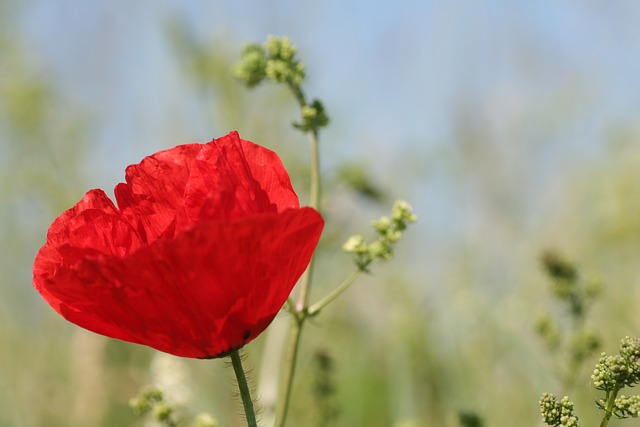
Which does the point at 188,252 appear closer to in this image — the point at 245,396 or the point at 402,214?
the point at 245,396

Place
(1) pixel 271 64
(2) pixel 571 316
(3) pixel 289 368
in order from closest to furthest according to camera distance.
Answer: (3) pixel 289 368, (1) pixel 271 64, (2) pixel 571 316

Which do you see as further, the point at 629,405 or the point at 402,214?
Result: the point at 402,214

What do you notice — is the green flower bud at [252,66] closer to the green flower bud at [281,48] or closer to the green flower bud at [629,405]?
the green flower bud at [281,48]

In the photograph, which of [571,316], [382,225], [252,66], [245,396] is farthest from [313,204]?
[571,316]

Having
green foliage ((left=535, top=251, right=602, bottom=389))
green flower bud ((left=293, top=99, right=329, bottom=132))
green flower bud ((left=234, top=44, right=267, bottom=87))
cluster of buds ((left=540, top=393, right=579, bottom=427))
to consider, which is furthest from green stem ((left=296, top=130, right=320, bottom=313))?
green foliage ((left=535, top=251, right=602, bottom=389))

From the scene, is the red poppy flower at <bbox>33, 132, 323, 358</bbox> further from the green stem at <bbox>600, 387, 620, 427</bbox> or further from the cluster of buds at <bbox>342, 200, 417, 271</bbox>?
the green stem at <bbox>600, 387, 620, 427</bbox>
